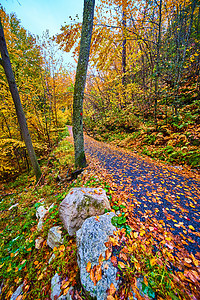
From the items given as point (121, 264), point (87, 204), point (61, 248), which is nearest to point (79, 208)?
point (87, 204)

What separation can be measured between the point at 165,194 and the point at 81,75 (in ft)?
14.4

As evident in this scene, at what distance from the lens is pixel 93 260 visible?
147cm

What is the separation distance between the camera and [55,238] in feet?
6.68

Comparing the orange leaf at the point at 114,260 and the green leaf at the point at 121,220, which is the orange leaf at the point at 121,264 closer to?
the orange leaf at the point at 114,260

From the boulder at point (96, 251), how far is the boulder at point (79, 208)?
21 cm

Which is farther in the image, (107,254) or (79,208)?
(79,208)

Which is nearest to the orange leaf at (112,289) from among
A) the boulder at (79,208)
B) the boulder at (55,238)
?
the boulder at (79,208)

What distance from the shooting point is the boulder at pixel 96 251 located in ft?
4.17

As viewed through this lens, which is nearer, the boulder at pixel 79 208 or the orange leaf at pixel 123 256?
the orange leaf at pixel 123 256

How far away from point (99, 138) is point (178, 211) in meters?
8.77

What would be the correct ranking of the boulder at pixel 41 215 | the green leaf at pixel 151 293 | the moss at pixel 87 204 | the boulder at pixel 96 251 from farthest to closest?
1. the boulder at pixel 41 215
2. the moss at pixel 87 204
3. the boulder at pixel 96 251
4. the green leaf at pixel 151 293

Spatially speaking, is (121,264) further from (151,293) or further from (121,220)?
(121,220)

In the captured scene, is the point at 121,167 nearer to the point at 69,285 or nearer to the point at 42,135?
the point at 69,285

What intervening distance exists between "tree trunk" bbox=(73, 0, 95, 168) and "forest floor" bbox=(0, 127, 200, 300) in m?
1.19
